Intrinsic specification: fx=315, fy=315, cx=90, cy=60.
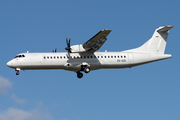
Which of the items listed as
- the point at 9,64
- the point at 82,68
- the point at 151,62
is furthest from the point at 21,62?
the point at 151,62

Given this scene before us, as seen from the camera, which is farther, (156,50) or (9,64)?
(156,50)

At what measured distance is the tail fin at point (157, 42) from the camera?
112ft

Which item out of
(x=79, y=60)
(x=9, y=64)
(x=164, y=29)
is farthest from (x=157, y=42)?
(x=9, y=64)

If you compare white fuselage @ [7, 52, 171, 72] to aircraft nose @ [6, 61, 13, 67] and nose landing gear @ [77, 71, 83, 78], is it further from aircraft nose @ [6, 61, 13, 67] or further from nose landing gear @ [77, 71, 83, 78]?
nose landing gear @ [77, 71, 83, 78]

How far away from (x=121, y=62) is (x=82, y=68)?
4.12 meters

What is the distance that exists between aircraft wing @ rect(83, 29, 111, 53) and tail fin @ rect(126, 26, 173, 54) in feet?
17.5

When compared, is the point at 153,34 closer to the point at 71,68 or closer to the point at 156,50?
the point at 156,50

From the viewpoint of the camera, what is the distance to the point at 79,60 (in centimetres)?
3162

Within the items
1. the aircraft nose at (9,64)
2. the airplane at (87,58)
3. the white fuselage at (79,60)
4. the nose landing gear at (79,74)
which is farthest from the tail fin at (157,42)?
the aircraft nose at (9,64)

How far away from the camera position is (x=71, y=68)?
1238 inches

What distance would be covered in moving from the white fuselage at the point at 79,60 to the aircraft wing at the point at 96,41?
0.93 m

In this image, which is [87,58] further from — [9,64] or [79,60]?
[9,64]

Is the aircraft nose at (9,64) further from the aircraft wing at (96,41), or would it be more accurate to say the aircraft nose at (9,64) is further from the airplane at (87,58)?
the aircraft wing at (96,41)

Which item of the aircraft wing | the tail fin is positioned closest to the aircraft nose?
the aircraft wing
